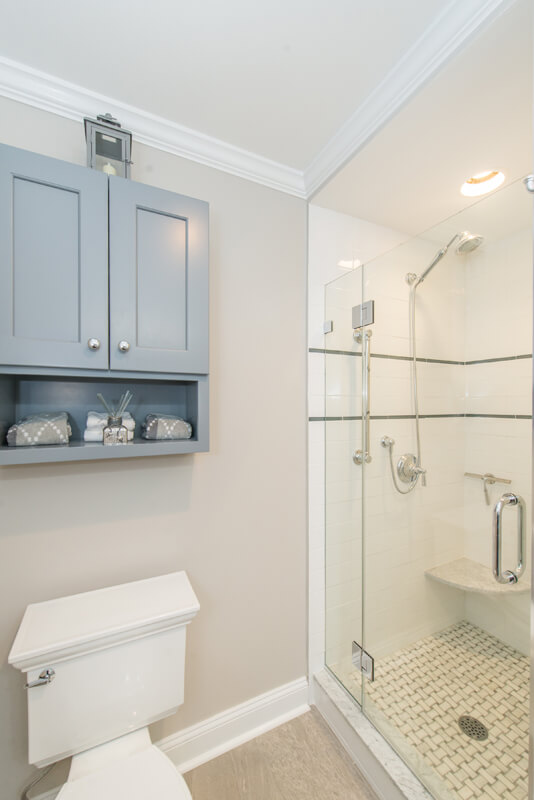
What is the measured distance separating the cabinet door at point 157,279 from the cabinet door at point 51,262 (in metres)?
0.04

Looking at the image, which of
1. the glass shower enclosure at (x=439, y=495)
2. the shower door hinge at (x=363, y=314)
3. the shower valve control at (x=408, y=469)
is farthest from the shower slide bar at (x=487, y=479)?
the shower door hinge at (x=363, y=314)

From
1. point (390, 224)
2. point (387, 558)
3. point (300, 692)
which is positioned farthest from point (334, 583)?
point (390, 224)

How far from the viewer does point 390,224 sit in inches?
73.9

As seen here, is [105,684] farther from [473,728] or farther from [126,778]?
[473,728]

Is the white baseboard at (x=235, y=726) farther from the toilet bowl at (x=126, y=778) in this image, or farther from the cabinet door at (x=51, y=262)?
the cabinet door at (x=51, y=262)

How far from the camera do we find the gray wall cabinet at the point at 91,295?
3.16ft

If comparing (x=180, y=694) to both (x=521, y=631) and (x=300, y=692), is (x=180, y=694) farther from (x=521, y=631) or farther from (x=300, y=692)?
(x=521, y=631)

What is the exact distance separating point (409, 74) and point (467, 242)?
59cm

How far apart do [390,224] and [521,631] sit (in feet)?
6.58

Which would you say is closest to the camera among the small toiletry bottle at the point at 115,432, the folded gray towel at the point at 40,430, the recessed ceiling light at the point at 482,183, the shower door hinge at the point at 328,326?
the folded gray towel at the point at 40,430

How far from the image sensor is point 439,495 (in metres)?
1.52

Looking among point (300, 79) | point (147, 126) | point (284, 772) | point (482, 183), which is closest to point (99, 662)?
point (284, 772)

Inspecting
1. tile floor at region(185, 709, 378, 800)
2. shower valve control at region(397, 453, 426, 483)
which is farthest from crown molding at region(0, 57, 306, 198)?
tile floor at region(185, 709, 378, 800)

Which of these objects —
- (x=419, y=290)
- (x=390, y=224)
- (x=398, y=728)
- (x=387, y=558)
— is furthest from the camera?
(x=390, y=224)
